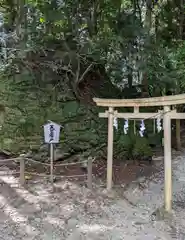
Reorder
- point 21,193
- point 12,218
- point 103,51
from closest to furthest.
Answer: point 12,218 < point 21,193 < point 103,51

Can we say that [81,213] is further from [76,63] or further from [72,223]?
[76,63]

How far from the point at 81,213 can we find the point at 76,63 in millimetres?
3545

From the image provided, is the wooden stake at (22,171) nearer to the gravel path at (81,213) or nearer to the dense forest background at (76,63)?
the gravel path at (81,213)

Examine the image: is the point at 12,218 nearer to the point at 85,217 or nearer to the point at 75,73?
the point at 85,217

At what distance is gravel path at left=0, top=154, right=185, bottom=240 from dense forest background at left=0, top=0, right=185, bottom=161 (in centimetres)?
163

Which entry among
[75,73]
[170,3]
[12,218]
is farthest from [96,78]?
[12,218]

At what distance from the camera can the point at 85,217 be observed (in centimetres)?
417

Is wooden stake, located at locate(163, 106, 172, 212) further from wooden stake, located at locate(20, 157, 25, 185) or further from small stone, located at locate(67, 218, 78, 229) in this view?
wooden stake, located at locate(20, 157, 25, 185)

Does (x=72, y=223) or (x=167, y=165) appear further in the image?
(x=167, y=165)

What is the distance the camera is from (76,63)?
653 cm

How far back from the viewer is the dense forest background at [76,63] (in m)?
5.68

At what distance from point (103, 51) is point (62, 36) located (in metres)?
0.94

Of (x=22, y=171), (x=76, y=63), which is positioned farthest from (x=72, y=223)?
(x=76, y=63)

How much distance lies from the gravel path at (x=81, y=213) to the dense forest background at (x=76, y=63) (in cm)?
163
